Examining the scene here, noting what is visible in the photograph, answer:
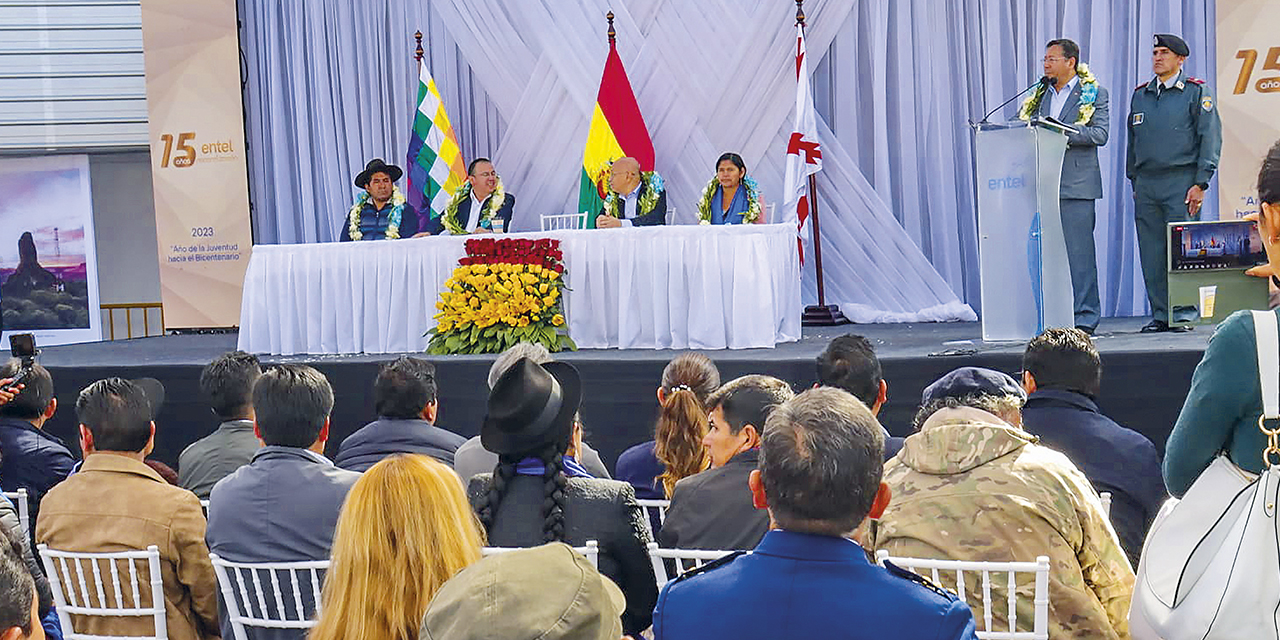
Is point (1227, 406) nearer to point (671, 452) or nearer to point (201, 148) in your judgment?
point (671, 452)

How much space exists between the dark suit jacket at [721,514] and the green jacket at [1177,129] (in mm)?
3989

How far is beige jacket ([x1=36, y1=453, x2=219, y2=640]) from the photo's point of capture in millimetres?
2836

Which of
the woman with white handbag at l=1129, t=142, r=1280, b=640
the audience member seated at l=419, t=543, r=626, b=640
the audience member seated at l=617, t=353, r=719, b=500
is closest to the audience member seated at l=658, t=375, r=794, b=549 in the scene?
the audience member seated at l=617, t=353, r=719, b=500

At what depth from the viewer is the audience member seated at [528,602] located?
1.11 m

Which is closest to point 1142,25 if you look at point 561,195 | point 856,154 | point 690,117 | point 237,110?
point 856,154

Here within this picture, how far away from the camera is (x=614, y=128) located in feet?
28.0

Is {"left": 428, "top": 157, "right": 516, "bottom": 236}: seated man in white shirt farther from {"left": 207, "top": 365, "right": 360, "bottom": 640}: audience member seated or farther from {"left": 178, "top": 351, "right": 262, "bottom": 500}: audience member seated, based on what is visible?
{"left": 207, "top": 365, "right": 360, "bottom": 640}: audience member seated

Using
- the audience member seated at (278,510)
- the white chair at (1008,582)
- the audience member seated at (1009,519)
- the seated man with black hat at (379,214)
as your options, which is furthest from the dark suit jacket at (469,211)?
the white chair at (1008,582)

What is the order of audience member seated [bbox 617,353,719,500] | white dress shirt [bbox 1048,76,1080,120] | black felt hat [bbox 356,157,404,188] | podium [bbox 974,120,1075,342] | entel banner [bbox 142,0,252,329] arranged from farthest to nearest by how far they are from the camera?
entel banner [bbox 142,0,252,329] < black felt hat [bbox 356,157,404,188] < white dress shirt [bbox 1048,76,1080,120] < podium [bbox 974,120,1075,342] < audience member seated [bbox 617,353,719,500]

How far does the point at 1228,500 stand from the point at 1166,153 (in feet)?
A: 14.4

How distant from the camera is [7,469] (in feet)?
12.6

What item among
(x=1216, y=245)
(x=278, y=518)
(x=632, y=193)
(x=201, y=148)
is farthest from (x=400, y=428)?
(x=201, y=148)

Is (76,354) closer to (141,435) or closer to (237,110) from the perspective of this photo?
(237,110)

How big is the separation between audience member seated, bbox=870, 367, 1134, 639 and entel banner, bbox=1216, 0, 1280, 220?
17.3 ft
